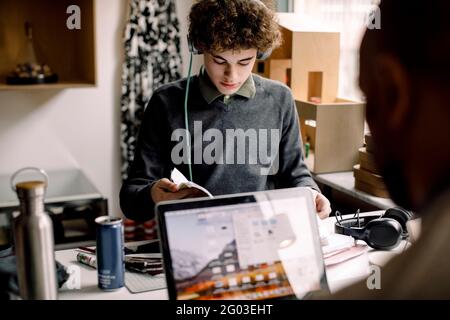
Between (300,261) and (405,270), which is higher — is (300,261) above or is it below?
below

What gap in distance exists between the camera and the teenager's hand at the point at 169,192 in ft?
4.42

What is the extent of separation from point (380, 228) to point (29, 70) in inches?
79.0

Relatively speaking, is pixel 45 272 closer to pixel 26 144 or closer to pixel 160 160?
pixel 160 160

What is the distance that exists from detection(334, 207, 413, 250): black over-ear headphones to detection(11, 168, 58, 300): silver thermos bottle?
0.78 metres

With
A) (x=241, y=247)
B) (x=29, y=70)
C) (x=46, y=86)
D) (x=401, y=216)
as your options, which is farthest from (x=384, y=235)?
(x=29, y=70)

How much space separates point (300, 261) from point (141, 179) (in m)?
0.72

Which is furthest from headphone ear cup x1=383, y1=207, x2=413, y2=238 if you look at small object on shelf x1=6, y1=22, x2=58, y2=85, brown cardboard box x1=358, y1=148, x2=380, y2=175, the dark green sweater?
small object on shelf x1=6, y1=22, x2=58, y2=85

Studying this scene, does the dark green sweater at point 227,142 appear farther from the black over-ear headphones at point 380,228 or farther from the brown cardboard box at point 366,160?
the brown cardboard box at point 366,160

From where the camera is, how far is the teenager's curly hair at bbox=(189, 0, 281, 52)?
5.23 ft

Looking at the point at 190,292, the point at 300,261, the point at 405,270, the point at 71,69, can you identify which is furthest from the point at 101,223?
the point at 71,69

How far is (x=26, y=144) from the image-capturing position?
3043 millimetres

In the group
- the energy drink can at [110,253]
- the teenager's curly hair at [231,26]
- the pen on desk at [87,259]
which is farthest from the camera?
the teenager's curly hair at [231,26]

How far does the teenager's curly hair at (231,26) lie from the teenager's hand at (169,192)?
43cm

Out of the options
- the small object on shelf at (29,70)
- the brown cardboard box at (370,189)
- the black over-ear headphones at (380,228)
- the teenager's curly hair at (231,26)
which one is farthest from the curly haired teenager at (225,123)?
the small object on shelf at (29,70)
